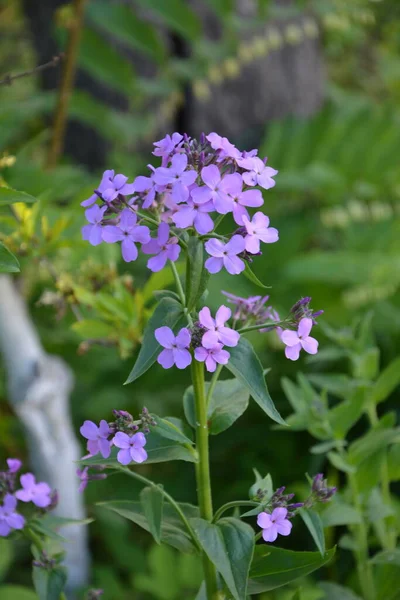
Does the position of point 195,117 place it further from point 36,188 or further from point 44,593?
point 44,593

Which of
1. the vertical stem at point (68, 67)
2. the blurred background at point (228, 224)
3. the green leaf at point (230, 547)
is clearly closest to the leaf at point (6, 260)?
the green leaf at point (230, 547)

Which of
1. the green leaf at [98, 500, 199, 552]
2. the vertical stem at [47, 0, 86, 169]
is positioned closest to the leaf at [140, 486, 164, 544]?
the green leaf at [98, 500, 199, 552]

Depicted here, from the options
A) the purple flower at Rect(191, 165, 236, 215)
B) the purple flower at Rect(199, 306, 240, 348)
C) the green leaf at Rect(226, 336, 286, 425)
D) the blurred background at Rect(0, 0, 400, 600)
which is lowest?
the green leaf at Rect(226, 336, 286, 425)

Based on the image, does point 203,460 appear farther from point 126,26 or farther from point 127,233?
point 126,26

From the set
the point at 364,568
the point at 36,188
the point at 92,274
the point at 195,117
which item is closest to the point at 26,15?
the point at 195,117

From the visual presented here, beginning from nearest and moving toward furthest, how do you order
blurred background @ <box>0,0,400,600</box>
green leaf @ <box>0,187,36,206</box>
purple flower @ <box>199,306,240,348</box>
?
purple flower @ <box>199,306,240,348</box>, green leaf @ <box>0,187,36,206</box>, blurred background @ <box>0,0,400,600</box>

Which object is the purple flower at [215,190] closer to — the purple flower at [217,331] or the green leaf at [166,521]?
the purple flower at [217,331]

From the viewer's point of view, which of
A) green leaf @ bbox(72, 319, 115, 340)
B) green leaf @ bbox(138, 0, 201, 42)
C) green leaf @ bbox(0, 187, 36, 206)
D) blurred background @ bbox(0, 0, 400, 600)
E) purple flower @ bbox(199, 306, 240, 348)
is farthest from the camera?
green leaf @ bbox(138, 0, 201, 42)

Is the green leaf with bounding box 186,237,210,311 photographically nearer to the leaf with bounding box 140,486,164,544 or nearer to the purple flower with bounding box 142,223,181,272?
the purple flower with bounding box 142,223,181,272
